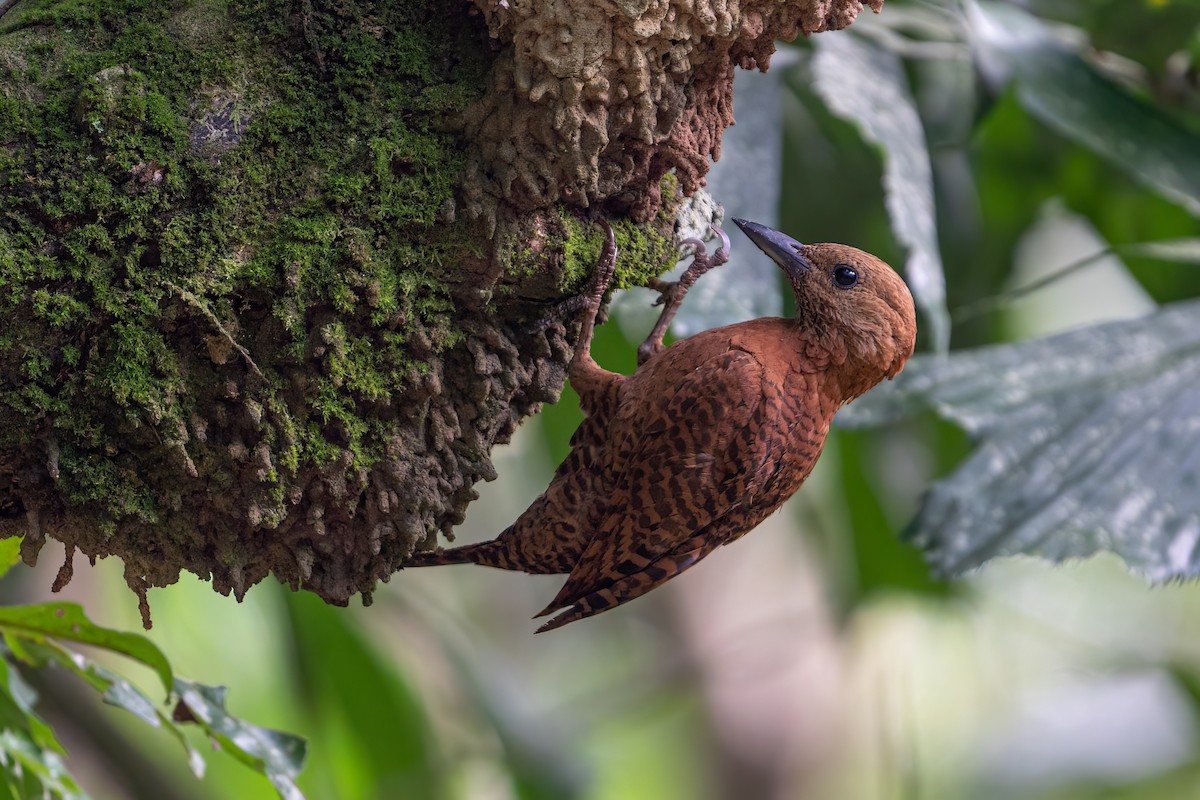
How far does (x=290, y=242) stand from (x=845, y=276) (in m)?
0.98

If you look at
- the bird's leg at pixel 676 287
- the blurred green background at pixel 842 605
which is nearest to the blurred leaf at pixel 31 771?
the blurred green background at pixel 842 605

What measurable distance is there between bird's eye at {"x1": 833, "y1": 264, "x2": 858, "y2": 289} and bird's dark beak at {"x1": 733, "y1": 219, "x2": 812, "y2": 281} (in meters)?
0.06

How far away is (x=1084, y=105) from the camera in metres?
3.15

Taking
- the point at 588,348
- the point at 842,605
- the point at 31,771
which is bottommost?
the point at 842,605

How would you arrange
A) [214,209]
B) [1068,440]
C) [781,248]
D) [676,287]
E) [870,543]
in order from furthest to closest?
[870,543] → [1068,440] → [676,287] → [781,248] → [214,209]

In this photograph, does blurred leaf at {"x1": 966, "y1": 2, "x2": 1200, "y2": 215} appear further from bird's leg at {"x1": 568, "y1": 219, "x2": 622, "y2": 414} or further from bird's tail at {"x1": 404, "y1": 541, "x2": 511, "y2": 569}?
bird's tail at {"x1": 404, "y1": 541, "x2": 511, "y2": 569}

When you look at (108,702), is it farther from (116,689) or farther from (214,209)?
(214,209)

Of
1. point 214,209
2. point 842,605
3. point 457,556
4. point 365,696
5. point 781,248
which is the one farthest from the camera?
point 842,605

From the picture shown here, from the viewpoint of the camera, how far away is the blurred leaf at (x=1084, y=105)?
307 cm

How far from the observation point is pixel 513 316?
1.88 metres

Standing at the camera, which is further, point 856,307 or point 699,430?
point 856,307

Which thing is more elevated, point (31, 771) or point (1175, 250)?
point (1175, 250)

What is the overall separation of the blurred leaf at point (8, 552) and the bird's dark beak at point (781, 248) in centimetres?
142

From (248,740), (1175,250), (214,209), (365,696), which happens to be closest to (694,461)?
(214,209)
